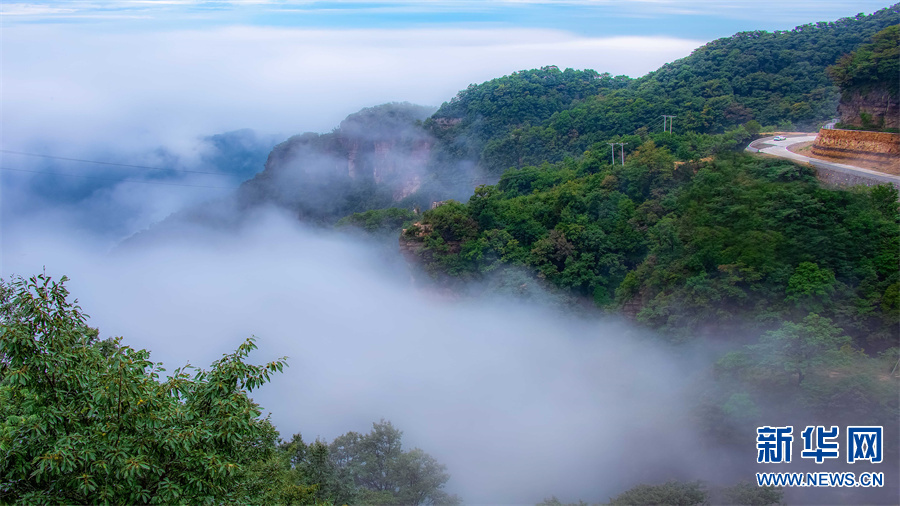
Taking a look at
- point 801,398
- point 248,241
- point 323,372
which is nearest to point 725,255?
point 801,398

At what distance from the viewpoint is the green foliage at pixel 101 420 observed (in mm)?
5254

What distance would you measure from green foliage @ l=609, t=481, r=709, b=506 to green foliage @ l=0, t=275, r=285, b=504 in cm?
790

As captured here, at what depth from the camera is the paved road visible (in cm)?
1756

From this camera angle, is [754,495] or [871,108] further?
Result: [871,108]

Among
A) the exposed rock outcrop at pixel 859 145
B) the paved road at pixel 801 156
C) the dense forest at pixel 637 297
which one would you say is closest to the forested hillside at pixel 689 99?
the dense forest at pixel 637 297

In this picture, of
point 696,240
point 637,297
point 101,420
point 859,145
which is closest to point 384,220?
point 637,297

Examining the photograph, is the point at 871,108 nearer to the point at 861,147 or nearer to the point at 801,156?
the point at 861,147

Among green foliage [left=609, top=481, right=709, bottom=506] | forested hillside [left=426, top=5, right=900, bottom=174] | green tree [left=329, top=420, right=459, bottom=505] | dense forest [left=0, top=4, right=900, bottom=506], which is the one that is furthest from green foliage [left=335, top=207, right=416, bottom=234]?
green foliage [left=609, top=481, right=709, bottom=506]

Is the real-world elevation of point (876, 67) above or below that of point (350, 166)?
above

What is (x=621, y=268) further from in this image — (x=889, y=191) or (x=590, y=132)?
(x=590, y=132)

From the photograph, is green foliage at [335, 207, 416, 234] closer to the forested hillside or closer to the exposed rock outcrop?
the forested hillside

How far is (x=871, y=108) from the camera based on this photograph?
1973 cm

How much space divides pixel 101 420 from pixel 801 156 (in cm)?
2111

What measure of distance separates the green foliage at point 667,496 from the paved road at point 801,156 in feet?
35.9
